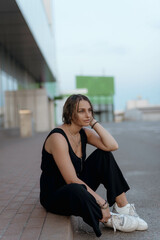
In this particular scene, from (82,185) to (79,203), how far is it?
0.56ft

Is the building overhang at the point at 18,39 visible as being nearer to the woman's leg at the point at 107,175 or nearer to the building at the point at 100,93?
the woman's leg at the point at 107,175

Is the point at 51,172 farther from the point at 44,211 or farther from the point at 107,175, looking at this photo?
the point at 107,175

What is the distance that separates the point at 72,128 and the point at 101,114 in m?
63.4

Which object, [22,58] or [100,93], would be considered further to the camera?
[100,93]

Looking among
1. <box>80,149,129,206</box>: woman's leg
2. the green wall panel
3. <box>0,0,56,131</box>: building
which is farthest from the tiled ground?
the green wall panel

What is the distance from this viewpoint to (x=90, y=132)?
355cm

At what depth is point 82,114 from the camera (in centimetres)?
320

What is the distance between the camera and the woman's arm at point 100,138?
3.32m

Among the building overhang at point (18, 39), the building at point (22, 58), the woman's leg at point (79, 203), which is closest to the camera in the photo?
the woman's leg at point (79, 203)

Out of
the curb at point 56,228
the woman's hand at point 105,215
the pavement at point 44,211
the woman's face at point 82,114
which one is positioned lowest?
the pavement at point 44,211

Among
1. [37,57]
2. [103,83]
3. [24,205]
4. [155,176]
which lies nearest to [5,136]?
[37,57]

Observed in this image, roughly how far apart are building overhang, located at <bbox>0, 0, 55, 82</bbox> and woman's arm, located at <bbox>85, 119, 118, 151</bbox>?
23.9 ft

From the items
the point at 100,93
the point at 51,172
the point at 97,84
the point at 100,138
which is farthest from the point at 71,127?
the point at 100,93

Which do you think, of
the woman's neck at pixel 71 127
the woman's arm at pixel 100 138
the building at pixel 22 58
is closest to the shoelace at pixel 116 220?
the woman's arm at pixel 100 138
